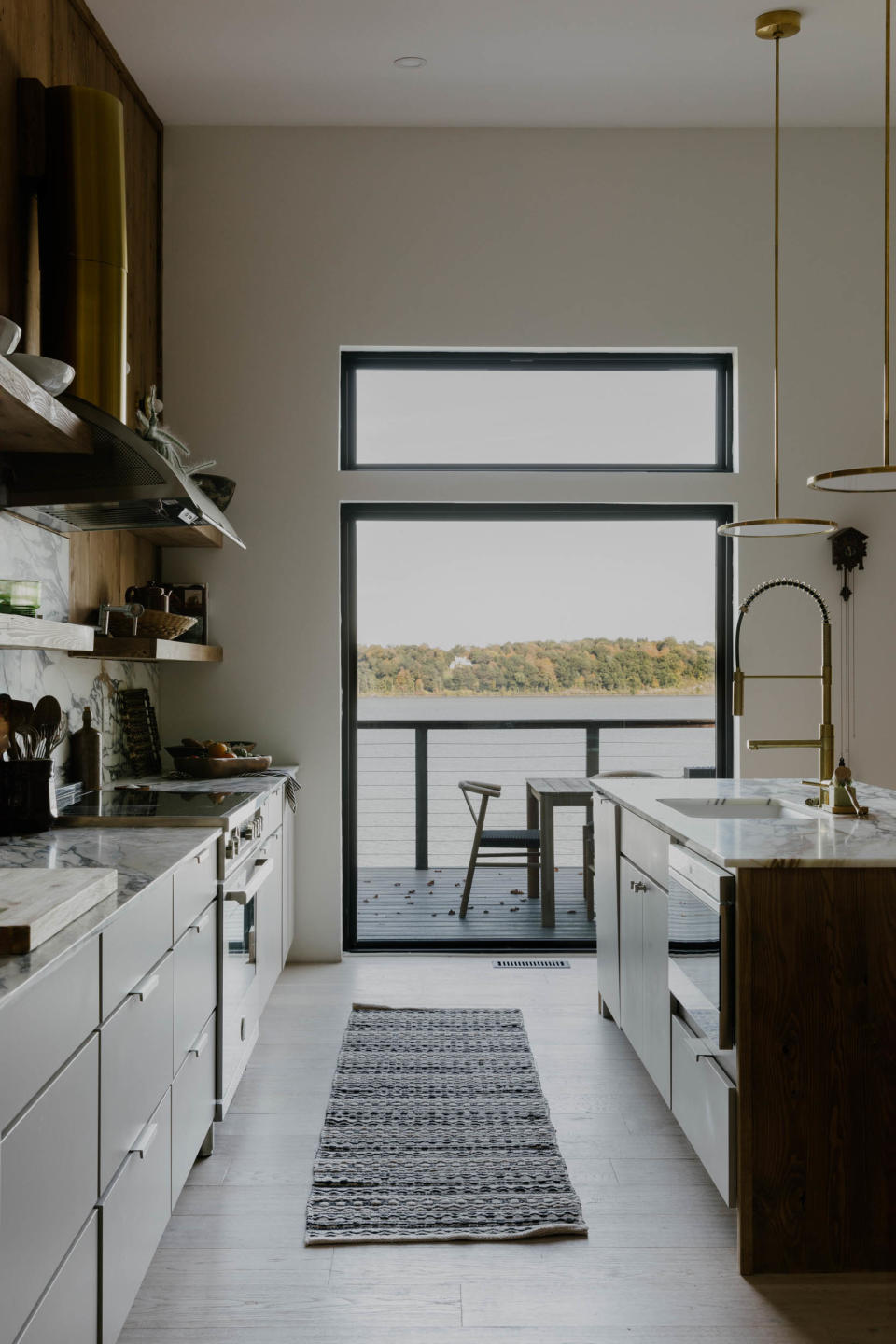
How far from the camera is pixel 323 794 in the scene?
14.3 ft

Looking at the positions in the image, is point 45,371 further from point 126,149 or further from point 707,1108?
point 126,149

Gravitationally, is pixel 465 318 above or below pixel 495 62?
below

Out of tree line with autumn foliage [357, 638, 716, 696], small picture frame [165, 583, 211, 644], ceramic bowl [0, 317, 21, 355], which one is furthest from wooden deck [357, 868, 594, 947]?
ceramic bowl [0, 317, 21, 355]

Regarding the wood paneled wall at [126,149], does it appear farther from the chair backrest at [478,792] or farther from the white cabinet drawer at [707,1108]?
the white cabinet drawer at [707,1108]

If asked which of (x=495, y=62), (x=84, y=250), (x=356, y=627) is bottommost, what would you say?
(x=356, y=627)

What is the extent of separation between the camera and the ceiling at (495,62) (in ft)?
11.5

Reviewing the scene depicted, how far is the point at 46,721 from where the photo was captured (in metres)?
2.62

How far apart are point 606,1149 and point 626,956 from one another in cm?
63

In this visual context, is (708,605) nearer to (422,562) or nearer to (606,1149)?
(422,562)

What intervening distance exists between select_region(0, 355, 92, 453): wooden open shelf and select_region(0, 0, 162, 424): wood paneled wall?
684 millimetres

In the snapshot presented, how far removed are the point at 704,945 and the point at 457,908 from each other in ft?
8.07

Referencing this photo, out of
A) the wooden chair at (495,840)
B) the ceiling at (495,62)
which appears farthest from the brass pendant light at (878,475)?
the wooden chair at (495,840)

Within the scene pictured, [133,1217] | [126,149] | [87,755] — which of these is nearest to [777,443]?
[87,755]

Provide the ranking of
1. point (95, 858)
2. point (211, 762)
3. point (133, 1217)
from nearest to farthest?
point (133, 1217) < point (95, 858) < point (211, 762)
